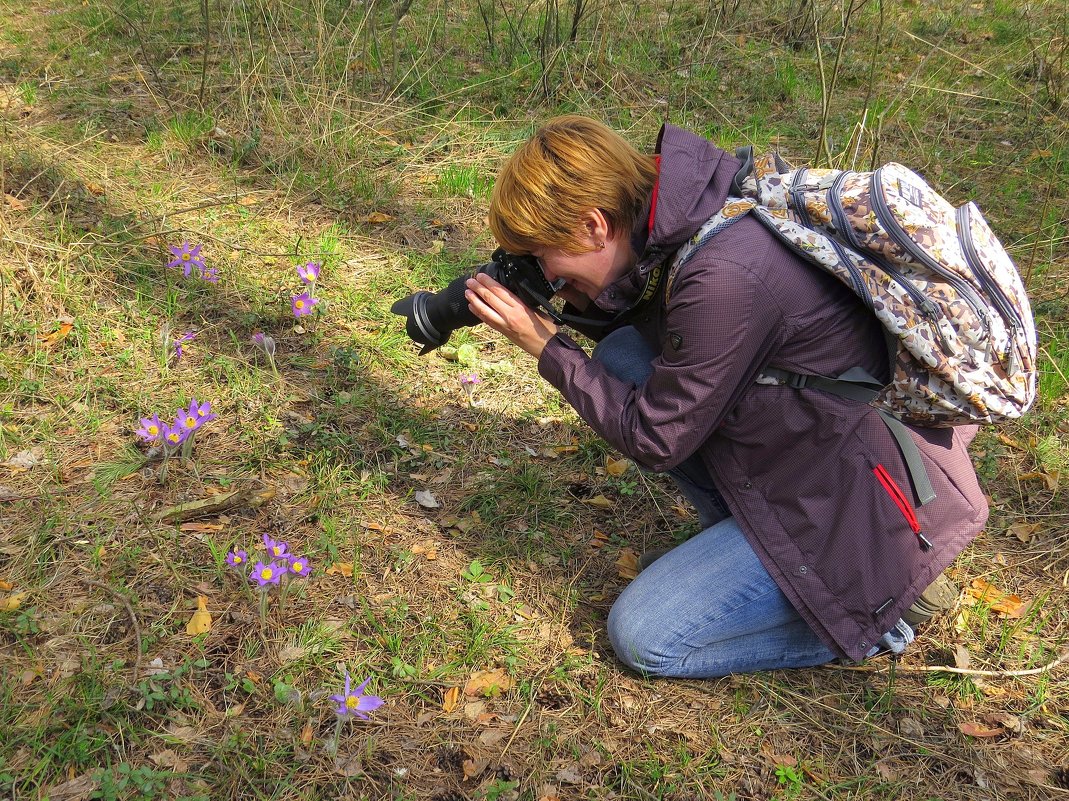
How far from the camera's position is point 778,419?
5.92 feet

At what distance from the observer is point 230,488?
2.32m

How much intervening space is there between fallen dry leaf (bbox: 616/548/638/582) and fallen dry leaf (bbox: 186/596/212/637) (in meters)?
1.11

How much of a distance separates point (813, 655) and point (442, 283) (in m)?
2.07

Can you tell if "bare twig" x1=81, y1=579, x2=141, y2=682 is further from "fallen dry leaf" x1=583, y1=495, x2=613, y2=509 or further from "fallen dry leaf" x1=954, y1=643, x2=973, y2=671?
"fallen dry leaf" x1=954, y1=643, x2=973, y2=671

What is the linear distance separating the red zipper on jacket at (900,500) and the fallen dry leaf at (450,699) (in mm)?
1098

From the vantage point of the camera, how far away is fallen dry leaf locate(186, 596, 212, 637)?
6.37 feet

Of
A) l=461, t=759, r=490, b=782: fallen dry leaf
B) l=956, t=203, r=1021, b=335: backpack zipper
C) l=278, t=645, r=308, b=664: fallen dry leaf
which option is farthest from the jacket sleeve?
l=278, t=645, r=308, b=664: fallen dry leaf

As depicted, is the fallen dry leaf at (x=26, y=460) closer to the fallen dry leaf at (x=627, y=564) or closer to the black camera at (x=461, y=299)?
the black camera at (x=461, y=299)

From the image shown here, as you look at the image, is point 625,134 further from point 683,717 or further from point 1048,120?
point 683,717

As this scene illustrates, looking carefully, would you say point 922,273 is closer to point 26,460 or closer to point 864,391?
point 864,391

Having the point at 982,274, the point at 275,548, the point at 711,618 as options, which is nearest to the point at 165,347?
the point at 275,548

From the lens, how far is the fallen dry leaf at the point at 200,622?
76.4 inches

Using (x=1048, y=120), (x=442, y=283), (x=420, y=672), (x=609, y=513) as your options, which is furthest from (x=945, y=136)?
(x=420, y=672)

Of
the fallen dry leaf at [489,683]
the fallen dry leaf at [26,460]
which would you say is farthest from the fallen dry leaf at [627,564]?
the fallen dry leaf at [26,460]
